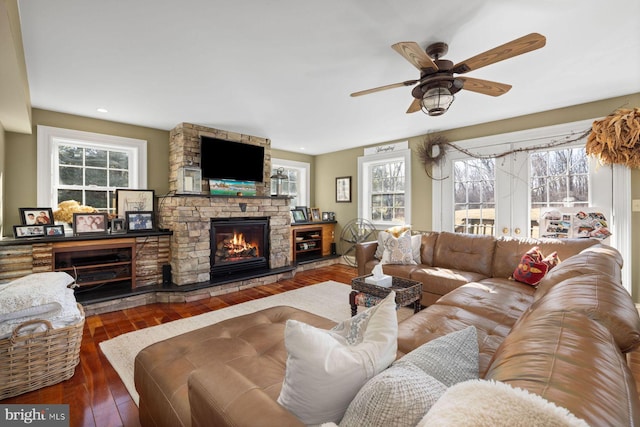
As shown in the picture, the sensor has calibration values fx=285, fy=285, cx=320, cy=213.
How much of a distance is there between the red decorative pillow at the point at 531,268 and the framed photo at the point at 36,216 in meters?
5.21

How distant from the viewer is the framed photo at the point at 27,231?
10.1ft

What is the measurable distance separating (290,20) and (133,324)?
323 centimetres

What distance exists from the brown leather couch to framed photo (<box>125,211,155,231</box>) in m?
2.80

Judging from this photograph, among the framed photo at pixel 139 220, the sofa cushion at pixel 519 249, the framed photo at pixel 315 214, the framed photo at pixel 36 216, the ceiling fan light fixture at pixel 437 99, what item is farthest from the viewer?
the framed photo at pixel 315 214

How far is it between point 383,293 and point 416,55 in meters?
1.91

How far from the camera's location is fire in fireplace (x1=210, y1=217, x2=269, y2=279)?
4316mm

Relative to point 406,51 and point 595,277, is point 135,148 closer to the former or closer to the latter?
point 406,51

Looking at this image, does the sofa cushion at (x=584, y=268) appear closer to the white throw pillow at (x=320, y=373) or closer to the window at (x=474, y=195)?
the white throw pillow at (x=320, y=373)

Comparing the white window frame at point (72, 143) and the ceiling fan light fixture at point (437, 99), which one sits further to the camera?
the white window frame at point (72, 143)

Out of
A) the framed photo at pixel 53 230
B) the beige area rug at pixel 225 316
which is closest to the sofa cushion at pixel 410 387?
the beige area rug at pixel 225 316

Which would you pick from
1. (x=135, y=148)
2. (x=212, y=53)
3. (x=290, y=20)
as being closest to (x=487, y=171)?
(x=290, y=20)

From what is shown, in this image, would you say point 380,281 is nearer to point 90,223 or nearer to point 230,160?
point 230,160

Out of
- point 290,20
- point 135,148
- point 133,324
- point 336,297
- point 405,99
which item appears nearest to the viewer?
point 290,20

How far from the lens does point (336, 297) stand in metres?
3.88
